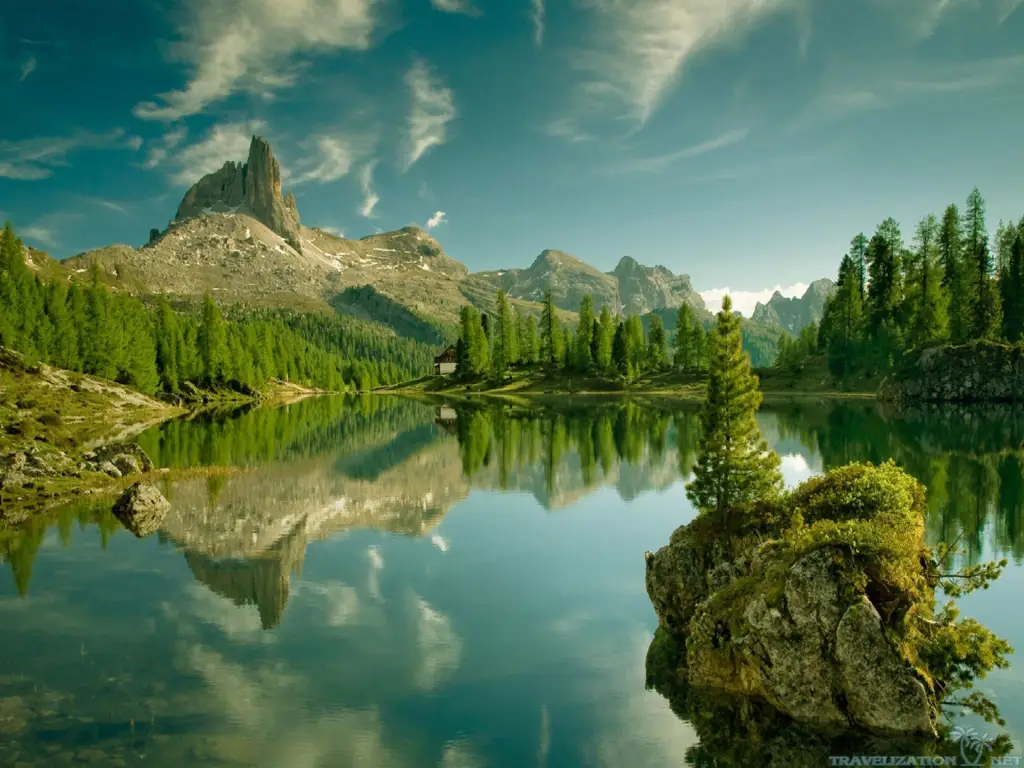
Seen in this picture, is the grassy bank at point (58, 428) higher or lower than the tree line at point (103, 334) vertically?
lower

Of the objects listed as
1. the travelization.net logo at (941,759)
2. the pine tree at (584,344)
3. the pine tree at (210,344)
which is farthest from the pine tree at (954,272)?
the pine tree at (210,344)

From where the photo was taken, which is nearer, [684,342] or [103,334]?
[103,334]

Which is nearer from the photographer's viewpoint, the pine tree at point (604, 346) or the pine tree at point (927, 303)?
the pine tree at point (927, 303)

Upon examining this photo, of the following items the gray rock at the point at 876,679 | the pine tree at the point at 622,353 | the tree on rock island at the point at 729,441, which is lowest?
the gray rock at the point at 876,679

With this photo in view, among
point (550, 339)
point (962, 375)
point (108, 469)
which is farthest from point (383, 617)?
point (550, 339)

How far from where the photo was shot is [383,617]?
25.6 m

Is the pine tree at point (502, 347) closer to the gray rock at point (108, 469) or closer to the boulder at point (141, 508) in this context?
the gray rock at point (108, 469)

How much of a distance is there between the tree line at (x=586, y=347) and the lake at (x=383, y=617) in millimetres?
111324

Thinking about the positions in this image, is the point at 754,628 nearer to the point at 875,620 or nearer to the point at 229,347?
the point at 875,620

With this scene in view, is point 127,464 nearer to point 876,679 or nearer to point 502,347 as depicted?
point 876,679

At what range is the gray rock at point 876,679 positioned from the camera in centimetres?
1552

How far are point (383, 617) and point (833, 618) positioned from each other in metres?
16.7

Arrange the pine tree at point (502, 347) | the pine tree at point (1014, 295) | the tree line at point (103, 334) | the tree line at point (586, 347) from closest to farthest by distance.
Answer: the tree line at point (103, 334) < the pine tree at point (1014, 295) < the tree line at point (586, 347) < the pine tree at point (502, 347)

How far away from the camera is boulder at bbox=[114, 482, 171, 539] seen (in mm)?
40156
